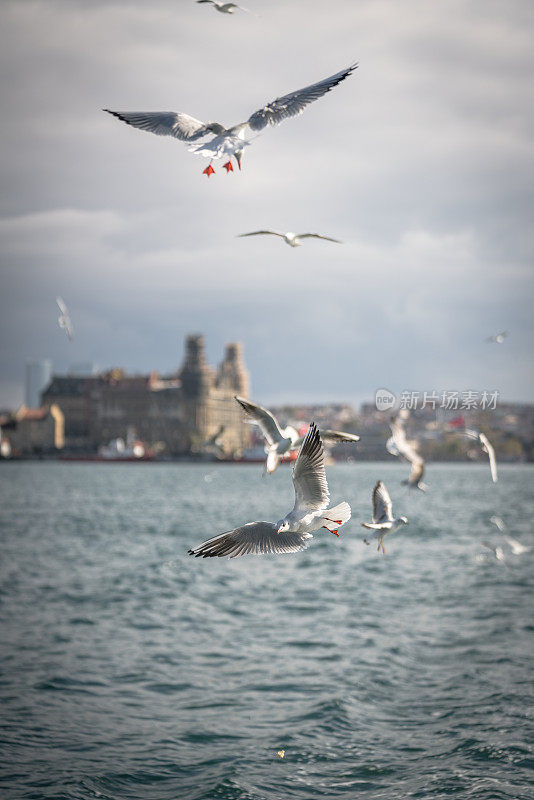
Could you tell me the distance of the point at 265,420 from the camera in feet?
30.8

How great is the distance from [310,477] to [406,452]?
4335mm

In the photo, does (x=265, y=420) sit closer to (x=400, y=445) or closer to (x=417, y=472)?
(x=400, y=445)

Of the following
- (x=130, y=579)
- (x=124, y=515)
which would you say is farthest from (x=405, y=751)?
(x=124, y=515)

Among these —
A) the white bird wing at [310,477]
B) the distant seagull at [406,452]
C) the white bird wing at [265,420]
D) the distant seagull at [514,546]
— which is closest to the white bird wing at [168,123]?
the white bird wing at [265,420]

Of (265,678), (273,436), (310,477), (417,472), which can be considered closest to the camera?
(310,477)

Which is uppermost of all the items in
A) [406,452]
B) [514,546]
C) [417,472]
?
[406,452]

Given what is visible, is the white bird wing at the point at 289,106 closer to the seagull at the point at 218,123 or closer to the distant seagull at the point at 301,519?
the seagull at the point at 218,123

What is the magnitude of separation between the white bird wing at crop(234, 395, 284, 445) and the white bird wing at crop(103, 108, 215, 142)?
2.76m

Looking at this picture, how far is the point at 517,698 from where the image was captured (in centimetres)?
1823

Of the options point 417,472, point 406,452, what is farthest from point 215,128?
point 417,472

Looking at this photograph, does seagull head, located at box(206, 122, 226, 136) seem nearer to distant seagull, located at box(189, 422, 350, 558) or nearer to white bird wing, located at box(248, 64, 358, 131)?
white bird wing, located at box(248, 64, 358, 131)

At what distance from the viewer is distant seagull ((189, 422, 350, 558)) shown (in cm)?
822

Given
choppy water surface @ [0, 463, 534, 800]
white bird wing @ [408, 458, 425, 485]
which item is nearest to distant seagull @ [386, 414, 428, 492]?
white bird wing @ [408, 458, 425, 485]

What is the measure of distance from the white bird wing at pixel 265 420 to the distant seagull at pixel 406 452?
3.27 meters
